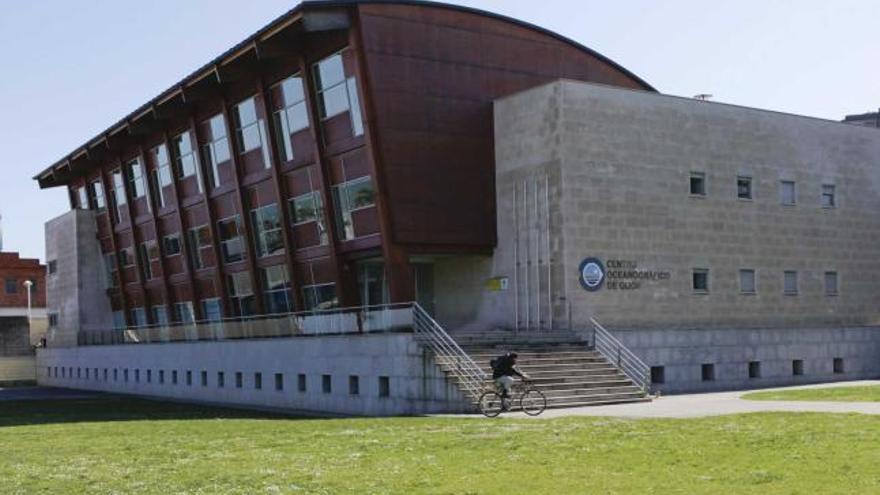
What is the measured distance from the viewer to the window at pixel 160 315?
175 feet

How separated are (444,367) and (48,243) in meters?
49.5

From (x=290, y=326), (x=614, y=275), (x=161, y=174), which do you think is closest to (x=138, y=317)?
(x=161, y=174)

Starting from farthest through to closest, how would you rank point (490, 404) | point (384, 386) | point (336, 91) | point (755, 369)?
point (336, 91)
point (755, 369)
point (384, 386)
point (490, 404)

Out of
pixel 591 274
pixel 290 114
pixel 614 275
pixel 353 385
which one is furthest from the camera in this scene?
pixel 290 114

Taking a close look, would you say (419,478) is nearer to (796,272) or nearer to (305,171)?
(305,171)

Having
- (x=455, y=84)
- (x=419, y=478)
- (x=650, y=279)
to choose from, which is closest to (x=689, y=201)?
(x=650, y=279)

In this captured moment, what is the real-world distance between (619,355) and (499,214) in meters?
7.29

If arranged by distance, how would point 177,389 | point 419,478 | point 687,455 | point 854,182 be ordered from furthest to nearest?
point 177,389 → point 854,182 → point 687,455 → point 419,478

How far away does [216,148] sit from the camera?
145 ft

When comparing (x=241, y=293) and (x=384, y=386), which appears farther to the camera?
(x=241, y=293)

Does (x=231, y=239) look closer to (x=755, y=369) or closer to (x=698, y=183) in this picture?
(x=698, y=183)

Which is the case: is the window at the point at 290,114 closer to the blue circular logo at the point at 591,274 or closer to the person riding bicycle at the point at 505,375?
the blue circular logo at the point at 591,274

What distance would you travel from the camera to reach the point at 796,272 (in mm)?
37969

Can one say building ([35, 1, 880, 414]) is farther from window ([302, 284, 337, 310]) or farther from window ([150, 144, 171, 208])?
window ([150, 144, 171, 208])
